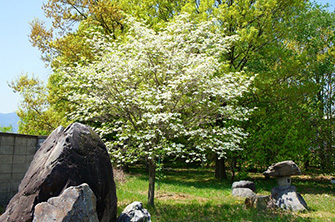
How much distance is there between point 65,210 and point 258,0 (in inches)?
596

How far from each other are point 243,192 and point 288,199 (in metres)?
2.24

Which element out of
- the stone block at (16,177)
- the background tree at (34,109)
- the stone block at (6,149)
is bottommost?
the stone block at (16,177)

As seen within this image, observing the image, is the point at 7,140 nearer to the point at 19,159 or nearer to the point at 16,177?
the point at 19,159

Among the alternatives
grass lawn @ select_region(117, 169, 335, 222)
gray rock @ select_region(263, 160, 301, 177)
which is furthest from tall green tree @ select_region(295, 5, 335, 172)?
gray rock @ select_region(263, 160, 301, 177)

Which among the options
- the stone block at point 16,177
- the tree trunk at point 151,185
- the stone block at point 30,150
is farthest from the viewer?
the tree trunk at point 151,185

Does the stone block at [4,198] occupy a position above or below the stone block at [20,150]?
below

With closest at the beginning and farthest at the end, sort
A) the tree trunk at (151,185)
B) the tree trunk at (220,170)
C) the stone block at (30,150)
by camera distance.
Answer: the stone block at (30,150)
the tree trunk at (151,185)
the tree trunk at (220,170)

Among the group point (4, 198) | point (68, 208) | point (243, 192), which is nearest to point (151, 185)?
point (4, 198)

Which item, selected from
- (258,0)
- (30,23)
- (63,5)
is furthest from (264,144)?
(30,23)

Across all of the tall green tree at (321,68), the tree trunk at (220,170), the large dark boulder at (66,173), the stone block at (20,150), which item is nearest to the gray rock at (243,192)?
the tree trunk at (220,170)

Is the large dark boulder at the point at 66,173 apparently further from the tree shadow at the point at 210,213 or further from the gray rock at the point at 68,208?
the tree shadow at the point at 210,213

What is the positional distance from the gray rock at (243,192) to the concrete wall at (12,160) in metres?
8.35

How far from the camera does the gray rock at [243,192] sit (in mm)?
12052

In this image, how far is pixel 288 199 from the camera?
10297 millimetres
